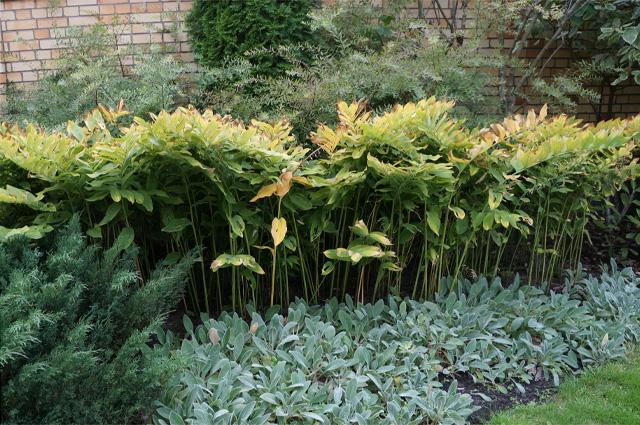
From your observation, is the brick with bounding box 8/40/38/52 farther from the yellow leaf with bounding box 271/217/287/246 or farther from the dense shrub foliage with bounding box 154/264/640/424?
the yellow leaf with bounding box 271/217/287/246

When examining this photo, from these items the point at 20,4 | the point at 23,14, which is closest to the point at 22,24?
the point at 23,14

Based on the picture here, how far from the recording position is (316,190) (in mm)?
3213

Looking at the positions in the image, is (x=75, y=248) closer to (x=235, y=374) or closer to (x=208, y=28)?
(x=235, y=374)

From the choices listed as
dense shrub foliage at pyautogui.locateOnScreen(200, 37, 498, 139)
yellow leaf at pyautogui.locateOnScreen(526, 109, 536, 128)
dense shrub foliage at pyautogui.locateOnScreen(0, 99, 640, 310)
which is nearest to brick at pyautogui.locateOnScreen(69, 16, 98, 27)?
dense shrub foliage at pyautogui.locateOnScreen(200, 37, 498, 139)

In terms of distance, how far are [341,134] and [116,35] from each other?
384 cm

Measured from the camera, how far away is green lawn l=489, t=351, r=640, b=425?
290 centimetres

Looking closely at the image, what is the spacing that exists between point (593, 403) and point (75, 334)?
2.62 m

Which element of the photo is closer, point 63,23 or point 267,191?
point 267,191

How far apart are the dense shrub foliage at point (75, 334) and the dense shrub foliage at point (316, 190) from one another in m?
0.28

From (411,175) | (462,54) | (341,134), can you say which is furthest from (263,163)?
(462,54)

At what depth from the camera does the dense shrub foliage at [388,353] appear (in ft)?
8.45

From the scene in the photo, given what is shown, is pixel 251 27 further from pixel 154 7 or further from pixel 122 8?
pixel 122 8

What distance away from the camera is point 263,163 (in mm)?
2955

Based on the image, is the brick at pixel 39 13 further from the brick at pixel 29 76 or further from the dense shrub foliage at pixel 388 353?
the dense shrub foliage at pixel 388 353
